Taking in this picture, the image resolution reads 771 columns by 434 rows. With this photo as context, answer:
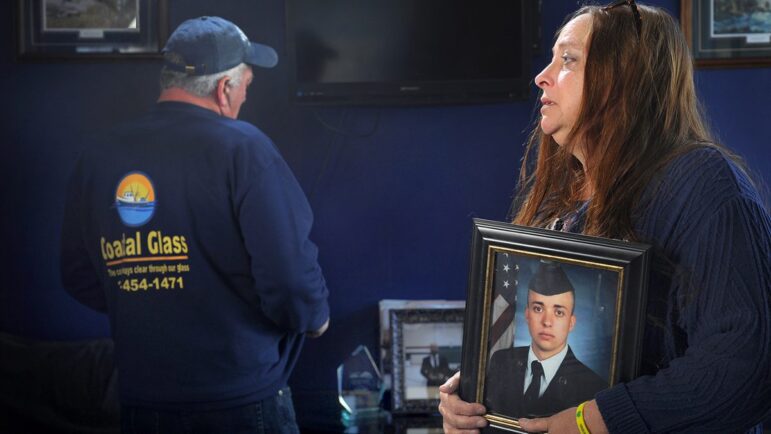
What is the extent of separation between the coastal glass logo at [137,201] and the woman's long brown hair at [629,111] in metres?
1.22

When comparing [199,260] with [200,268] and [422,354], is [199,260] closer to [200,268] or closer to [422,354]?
[200,268]

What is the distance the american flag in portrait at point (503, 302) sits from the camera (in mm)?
1222

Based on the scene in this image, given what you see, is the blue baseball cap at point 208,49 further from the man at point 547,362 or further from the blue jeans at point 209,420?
the man at point 547,362

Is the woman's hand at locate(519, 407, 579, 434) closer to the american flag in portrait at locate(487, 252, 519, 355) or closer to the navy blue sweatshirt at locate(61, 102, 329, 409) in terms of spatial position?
the american flag in portrait at locate(487, 252, 519, 355)

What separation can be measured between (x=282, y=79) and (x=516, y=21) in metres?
0.84

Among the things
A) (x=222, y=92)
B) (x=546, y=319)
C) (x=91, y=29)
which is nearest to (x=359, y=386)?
(x=222, y=92)

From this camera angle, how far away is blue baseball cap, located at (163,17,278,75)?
7.88ft

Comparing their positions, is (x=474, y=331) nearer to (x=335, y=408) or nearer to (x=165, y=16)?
(x=335, y=408)

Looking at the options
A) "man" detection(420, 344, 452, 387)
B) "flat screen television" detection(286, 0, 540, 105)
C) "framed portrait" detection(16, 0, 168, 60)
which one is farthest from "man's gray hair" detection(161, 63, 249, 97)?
"man" detection(420, 344, 452, 387)

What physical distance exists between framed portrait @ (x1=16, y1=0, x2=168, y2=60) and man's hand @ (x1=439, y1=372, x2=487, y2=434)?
2201mm

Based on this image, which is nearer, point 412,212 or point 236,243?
point 236,243

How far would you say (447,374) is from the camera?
2.97 meters

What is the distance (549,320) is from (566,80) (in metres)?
0.36

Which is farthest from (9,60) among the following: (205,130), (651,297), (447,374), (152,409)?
(651,297)
